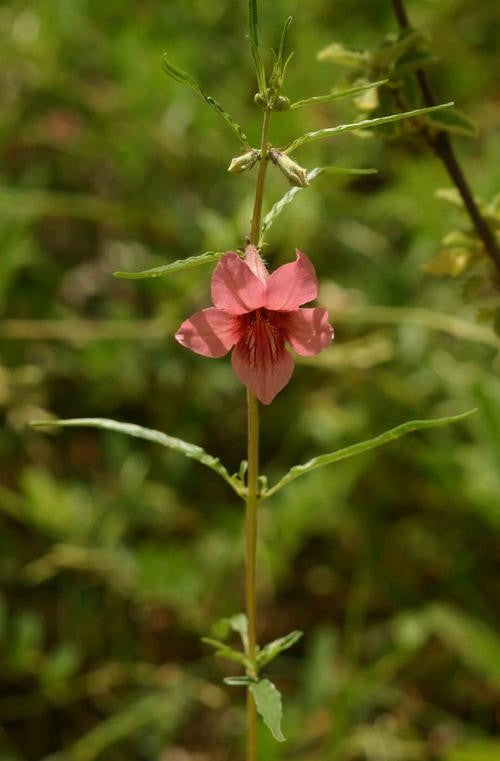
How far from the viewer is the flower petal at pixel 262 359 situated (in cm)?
73

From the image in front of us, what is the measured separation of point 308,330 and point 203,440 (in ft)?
4.42

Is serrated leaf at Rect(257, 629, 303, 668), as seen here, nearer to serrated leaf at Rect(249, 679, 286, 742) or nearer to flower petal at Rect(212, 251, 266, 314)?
serrated leaf at Rect(249, 679, 286, 742)

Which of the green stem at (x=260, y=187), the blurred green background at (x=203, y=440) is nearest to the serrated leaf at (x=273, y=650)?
the green stem at (x=260, y=187)

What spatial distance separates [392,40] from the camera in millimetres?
955

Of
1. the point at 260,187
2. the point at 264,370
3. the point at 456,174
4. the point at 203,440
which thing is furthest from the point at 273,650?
the point at 203,440

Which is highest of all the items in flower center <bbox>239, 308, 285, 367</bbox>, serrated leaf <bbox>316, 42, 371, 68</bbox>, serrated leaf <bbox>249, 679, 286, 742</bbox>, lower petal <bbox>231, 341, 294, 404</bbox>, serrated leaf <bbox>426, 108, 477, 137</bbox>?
serrated leaf <bbox>316, 42, 371, 68</bbox>

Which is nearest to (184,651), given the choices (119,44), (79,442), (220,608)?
(220,608)

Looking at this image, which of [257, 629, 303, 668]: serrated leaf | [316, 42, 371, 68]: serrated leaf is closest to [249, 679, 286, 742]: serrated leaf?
[257, 629, 303, 668]: serrated leaf

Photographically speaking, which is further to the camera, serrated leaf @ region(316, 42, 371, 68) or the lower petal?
serrated leaf @ region(316, 42, 371, 68)

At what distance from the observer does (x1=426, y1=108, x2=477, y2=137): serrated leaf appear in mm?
951

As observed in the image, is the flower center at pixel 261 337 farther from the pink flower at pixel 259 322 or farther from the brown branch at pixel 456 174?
the brown branch at pixel 456 174

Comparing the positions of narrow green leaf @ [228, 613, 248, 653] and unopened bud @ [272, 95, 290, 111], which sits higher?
unopened bud @ [272, 95, 290, 111]

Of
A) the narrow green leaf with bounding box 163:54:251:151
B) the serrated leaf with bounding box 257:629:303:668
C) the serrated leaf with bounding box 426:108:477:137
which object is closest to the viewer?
the narrow green leaf with bounding box 163:54:251:151

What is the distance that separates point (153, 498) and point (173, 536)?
11 cm
